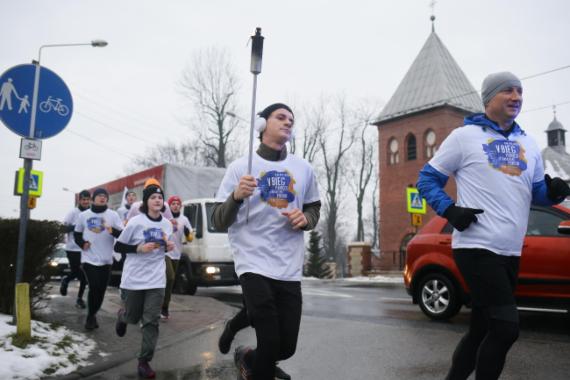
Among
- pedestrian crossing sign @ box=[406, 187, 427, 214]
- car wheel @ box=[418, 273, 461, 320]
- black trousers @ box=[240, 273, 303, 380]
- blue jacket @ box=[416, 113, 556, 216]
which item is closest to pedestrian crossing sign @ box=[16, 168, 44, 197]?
pedestrian crossing sign @ box=[406, 187, 427, 214]

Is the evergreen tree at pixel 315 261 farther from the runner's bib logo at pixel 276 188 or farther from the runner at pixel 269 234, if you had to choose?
the runner's bib logo at pixel 276 188

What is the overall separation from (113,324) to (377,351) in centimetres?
347

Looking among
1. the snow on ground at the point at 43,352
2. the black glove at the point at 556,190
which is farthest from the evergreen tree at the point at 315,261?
the black glove at the point at 556,190

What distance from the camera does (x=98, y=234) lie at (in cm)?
727

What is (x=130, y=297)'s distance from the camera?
533 centimetres

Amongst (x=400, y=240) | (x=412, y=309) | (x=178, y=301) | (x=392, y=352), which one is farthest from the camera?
(x=400, y=240)

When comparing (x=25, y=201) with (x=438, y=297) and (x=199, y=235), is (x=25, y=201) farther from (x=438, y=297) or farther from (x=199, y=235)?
(x=199, y=235)

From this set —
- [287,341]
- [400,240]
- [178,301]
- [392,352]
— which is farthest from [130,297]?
[400,240]

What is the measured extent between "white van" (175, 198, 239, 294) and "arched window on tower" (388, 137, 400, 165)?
1188 inches

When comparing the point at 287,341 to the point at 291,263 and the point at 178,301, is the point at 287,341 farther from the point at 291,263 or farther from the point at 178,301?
the point at 178,301

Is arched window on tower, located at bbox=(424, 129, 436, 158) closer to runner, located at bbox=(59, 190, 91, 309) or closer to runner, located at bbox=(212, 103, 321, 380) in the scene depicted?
runner, located at bbox=(59, 190, 91, 309)

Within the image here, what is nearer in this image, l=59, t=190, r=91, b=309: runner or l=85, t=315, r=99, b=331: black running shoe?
l=85, t=315, r=99, b=331: black running shoe

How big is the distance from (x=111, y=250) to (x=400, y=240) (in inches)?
1343

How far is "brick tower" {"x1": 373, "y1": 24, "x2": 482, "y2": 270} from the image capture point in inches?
1511
